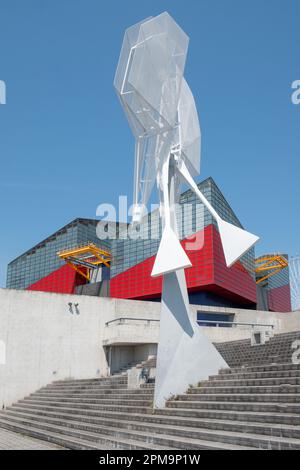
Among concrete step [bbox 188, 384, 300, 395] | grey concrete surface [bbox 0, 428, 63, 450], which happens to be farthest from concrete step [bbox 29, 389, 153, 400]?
grey concrete surface [bbox 0, 428, 63, 450]

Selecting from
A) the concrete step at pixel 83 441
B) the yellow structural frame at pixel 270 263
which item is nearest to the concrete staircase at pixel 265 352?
the concrete step at pixel 83 441

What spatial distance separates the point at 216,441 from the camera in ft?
25.5

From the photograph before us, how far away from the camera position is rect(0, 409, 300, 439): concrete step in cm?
728

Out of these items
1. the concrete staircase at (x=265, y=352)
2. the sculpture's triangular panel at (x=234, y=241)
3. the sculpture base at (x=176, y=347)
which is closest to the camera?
the sculpture's triangular panel at (x=234, y=241)

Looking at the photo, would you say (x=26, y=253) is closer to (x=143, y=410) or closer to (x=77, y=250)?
(x=77, y=250)

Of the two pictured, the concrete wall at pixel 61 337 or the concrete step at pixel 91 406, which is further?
the concrete wall at pixel 61 337

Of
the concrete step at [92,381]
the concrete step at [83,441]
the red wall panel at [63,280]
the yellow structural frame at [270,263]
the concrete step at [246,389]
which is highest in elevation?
the yellow structural frame at [270,263]

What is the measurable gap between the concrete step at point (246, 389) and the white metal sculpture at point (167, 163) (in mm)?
452

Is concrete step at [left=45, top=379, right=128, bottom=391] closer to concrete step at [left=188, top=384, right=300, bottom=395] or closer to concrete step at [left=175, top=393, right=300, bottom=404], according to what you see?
concrete step at [left=188, top=384, right=300, bottom=395]

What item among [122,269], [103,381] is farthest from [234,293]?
[103,381]

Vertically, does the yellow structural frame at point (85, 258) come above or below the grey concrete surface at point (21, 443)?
above

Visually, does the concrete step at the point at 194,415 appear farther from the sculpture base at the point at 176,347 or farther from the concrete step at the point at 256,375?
the concrete step at the point at 256,375

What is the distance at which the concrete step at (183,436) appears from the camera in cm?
680
